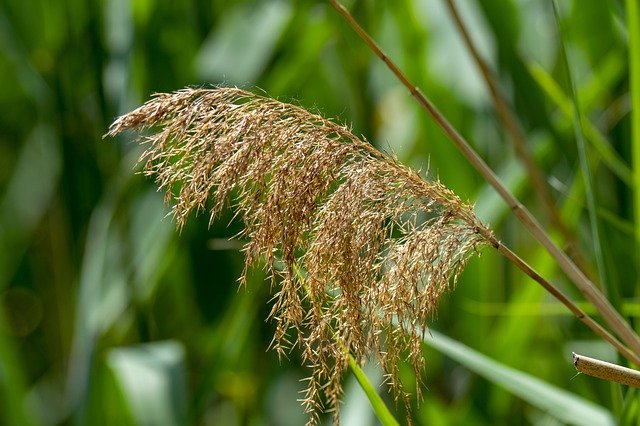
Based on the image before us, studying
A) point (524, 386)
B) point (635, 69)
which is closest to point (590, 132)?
point (635, 69)

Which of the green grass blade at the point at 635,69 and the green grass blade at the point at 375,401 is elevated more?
the green grass blade at the point at 635,69

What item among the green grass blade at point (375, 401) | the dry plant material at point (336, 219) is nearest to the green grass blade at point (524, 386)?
the green grass blade at point (375, 401)

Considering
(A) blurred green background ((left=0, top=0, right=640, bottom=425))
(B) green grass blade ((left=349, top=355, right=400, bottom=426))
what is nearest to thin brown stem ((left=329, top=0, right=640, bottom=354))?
(B) green grass blade ((left=349, top=355, right=400, bottom=426))

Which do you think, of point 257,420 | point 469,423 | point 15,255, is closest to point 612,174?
point 469,423

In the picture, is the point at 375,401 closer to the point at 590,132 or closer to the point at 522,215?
the point at 522,215

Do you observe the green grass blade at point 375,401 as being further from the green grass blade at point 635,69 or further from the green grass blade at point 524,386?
the green grass blade at point 635,69

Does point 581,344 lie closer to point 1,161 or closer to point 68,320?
point 68,320
